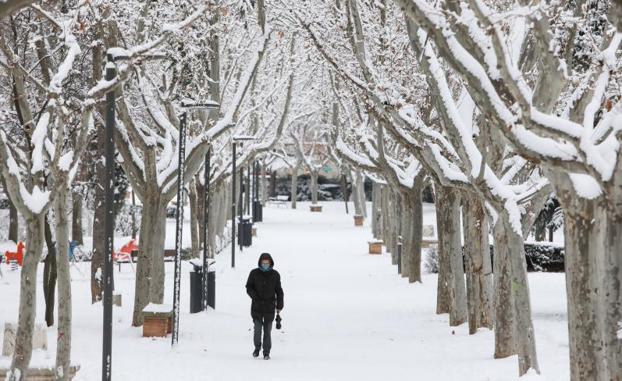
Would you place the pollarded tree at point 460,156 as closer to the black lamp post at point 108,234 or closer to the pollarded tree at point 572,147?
the pollarded tree at point 572,147

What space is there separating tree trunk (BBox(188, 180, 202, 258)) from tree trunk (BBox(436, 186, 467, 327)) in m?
12.2

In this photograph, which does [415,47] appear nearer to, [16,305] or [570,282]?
[570,282]

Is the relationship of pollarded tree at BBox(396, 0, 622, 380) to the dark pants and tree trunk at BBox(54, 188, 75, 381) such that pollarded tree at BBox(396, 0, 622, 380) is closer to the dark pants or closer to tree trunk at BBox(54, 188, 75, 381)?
tree trunk at BBox(54, 188, 75, 381)

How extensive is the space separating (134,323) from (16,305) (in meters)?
4.34

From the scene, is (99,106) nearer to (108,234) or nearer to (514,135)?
(108,234)

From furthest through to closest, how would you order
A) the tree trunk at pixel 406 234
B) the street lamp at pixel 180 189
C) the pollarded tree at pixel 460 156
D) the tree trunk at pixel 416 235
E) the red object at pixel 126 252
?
the red object at pixel 126 252
the tree trunk at pixel 406 234
the tree trunk at pixel 416 235
the street lamp at pixel 180 189
the pollarded tree at pixel 460 156

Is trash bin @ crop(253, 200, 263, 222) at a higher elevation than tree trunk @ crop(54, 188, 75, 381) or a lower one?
higher

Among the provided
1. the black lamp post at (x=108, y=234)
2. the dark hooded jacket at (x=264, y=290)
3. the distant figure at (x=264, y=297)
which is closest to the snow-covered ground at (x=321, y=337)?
the distant figure at (x=264, y=297)

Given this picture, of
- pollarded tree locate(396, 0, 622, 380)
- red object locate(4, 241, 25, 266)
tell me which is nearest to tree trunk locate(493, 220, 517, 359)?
pollarded tree locate(396, 0, 622, 380)

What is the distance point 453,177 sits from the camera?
12711 mm

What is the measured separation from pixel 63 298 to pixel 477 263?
6820mm

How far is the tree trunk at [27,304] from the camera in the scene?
9797 mm

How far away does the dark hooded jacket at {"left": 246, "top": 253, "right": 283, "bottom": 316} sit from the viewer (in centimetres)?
1364

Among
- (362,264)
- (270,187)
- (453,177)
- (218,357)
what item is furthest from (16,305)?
(270,187)
